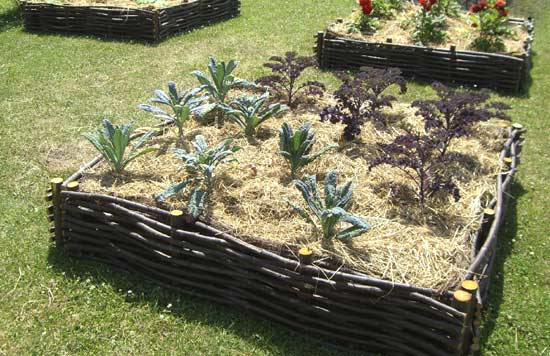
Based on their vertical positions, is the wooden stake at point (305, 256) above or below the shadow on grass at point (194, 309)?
above

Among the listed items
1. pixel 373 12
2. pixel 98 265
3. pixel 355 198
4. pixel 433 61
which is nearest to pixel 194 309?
pixel 98 265

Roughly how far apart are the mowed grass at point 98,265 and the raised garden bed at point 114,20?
0.34 meters

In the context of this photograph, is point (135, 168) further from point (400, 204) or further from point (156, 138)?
point (400, 204)

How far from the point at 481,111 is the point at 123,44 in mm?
8063

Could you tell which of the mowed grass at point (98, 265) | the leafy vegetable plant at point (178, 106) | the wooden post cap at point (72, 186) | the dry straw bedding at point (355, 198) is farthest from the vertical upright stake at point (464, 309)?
the leafy vegetable plant at point (178, 106)

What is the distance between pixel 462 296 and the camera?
3.88m

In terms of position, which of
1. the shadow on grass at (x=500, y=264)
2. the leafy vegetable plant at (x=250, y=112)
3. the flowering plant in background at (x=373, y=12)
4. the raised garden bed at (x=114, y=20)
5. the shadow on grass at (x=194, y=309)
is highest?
the flowering plant in background at (x=373, y=12)

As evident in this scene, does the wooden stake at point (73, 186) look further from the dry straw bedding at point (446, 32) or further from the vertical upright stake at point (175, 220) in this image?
the dry straw bedding at point (446, 32)

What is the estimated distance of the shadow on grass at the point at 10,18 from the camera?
42.5 ft

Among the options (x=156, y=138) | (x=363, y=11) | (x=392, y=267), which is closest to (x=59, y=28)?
(x=363, y=11)

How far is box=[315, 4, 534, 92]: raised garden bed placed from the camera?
377 inches

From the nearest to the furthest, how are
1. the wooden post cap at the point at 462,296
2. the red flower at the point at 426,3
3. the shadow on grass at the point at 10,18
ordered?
the wooden post cap at the point at 462,296 < the red flower at the point at 426,3 < the shadow on grass at the point at 10,18

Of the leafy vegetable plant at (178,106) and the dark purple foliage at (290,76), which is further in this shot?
the dark purple foliage at (290,76)

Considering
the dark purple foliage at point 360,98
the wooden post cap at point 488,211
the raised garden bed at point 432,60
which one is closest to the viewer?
the wooden post cap at point 488,211
